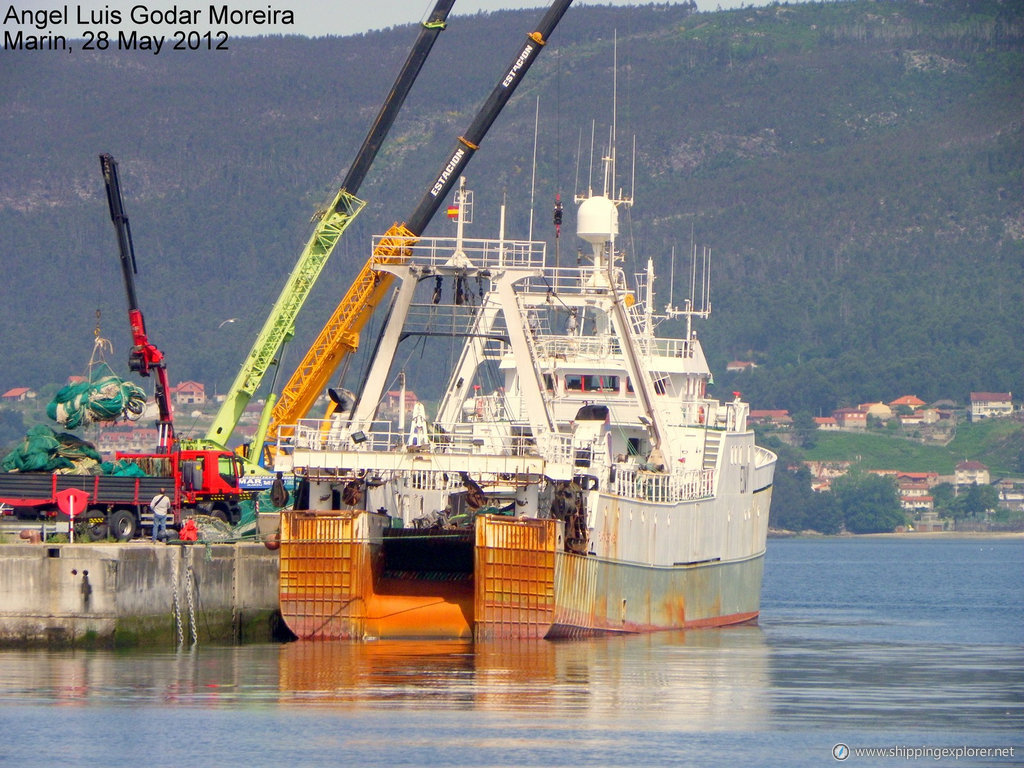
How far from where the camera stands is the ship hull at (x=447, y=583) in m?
40.0

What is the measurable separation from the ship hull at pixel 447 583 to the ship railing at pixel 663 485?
70.1 inches

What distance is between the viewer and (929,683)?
37750 mm

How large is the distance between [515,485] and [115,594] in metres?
8.58

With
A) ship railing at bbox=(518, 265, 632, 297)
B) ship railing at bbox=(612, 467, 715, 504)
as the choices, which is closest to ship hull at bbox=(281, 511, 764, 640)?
ship railing at bbox=(612, 467, 715, 504)

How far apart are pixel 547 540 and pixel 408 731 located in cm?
1029

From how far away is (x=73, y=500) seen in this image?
135ft

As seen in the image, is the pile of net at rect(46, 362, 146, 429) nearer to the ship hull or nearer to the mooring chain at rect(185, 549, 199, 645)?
the ship hull

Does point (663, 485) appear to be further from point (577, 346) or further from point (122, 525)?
point (122, 525)

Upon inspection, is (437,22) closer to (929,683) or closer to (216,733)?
(929,683)

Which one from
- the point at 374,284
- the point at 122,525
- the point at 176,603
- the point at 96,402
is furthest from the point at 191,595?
the point at 374,284

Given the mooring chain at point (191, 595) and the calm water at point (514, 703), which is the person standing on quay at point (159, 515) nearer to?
the mooring chain at point (191, 595)

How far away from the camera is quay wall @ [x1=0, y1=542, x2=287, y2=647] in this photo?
125 ft

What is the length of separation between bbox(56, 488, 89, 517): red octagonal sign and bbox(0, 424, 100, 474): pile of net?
3110 mm

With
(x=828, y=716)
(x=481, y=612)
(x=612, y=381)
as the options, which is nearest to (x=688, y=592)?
(x=612, y=381)
